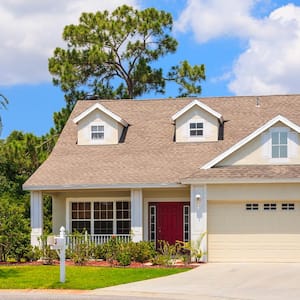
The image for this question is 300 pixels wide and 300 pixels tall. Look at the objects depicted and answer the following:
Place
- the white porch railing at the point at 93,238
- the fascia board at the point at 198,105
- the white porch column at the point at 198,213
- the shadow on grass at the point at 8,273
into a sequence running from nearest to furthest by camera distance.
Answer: the shadow on grass at the point at 8,273
the white porch column at the point at 198,213
the white porch railing at the point at 93,238
the fascia board at the point at 198,105

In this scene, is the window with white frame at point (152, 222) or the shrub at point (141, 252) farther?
the window with white frame at point (152, 222)

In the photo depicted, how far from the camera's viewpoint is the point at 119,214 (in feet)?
90.3

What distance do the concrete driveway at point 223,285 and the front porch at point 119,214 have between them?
178 inches

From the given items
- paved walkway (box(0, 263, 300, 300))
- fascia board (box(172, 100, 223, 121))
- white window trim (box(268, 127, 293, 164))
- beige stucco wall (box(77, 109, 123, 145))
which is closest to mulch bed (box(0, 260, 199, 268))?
paved walkway (box(0, 263, 300, 300))

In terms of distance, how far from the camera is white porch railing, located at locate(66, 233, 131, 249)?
25484mm

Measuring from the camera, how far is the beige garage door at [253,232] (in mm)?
24109

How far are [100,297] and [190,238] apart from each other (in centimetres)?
950

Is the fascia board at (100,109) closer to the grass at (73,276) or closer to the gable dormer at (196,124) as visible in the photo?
the gable dormer at (196,124)

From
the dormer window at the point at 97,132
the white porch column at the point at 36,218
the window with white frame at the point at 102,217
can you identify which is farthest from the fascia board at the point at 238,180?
the dormer window at the point at 97,132

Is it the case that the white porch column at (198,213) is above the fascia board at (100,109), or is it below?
below

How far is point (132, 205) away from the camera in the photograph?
2569cm

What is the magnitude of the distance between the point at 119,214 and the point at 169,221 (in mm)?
2043

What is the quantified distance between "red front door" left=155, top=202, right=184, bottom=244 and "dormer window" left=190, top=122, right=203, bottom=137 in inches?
134

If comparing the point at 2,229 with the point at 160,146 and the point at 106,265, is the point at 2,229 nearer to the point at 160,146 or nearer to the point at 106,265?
the point at 106,265
